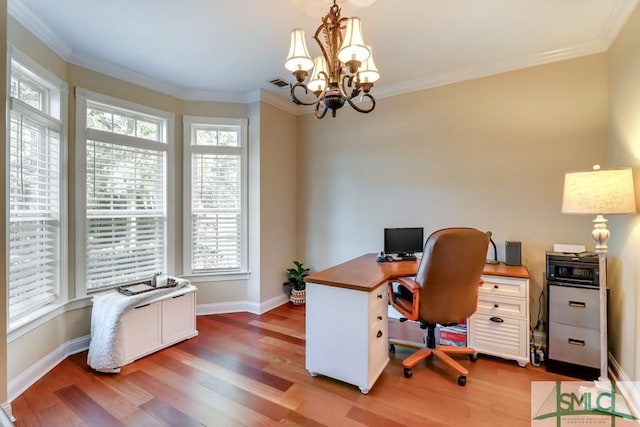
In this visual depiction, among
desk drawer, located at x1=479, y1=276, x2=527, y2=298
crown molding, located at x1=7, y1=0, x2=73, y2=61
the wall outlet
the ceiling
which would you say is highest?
the ceiling

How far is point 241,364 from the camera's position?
8.29 ft

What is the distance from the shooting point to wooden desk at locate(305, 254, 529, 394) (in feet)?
6.86

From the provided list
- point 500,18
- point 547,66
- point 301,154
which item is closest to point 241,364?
point 301,154

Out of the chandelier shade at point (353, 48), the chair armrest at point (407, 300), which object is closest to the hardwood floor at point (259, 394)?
the chair armrest at point (407, 300)

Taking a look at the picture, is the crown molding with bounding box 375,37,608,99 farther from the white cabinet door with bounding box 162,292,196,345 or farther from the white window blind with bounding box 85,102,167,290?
the white cabinet door with bounding box 162,292,196,345

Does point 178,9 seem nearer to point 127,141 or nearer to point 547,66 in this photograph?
point 127,141

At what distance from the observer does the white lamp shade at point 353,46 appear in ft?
5.36

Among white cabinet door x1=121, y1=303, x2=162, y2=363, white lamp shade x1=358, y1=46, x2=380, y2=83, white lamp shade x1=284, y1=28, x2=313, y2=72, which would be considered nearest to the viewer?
white lamp shade x1=284, y1=28, x2=313, y2=72

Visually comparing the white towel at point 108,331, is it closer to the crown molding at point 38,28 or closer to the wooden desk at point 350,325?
the wooden desk at point 350,325

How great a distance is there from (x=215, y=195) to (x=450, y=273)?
2.75 meters

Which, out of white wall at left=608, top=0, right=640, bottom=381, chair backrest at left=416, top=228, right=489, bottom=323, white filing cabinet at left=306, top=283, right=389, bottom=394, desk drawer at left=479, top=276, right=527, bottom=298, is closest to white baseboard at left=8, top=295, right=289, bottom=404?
white filing cabinet at left=306, top=283, right=389, bottom=394

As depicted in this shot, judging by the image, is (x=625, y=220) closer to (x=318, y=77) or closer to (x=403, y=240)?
(x=403, y=240)

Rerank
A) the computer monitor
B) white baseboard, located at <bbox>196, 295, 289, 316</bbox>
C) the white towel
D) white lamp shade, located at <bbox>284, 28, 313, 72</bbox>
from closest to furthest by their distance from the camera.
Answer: white lamp shade, located at <bbox>284, 28, 313, 72</bbox> → the white towel → the computer monitor → white baseboard, located at <bbox>196, 295, 289, 316</bbox>

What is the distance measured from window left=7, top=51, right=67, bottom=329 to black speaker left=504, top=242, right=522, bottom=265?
12.7 ft
